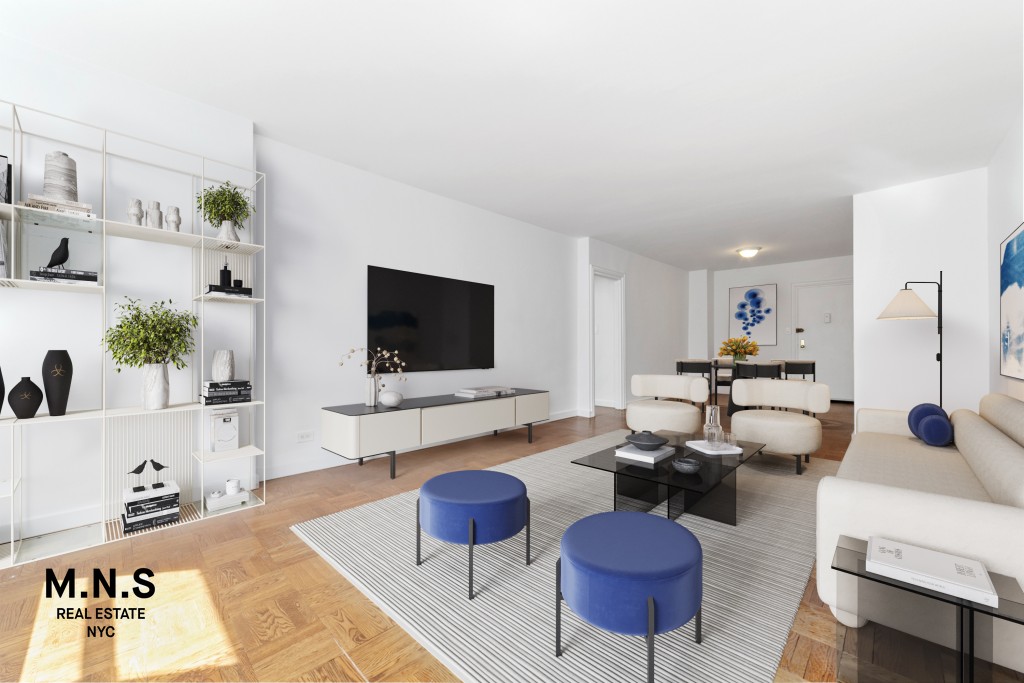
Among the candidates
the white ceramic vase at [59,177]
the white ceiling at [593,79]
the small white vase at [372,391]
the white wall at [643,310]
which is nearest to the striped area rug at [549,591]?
the small white vase at [372,391]

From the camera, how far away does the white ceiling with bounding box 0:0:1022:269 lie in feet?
6.86

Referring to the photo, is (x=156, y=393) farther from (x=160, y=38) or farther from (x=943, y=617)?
(x=943, y=617)

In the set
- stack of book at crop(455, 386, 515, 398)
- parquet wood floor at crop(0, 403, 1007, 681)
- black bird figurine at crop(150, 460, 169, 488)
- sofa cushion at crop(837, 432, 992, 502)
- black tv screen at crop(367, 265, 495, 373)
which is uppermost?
black tv screen at crop(367, 265, 495, 373)

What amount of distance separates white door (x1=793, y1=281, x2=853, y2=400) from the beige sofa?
251 inches

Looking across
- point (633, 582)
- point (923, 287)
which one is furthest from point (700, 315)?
point (633, 582)

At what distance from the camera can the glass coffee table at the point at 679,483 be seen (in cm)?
240

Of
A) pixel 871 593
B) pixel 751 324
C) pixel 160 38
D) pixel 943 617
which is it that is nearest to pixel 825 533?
A: pixel 871 593

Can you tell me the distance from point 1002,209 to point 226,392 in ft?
18.2

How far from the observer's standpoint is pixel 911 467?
93.7 inches

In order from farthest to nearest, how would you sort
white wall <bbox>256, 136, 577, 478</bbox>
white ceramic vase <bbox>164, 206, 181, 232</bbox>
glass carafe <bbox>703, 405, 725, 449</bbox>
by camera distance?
1. white wall <bbox>256, 136, 577, 478</bbox>
2. glass carafe <bbox>703, 405, 725, 449</bbox>
3. white ceramic vase <bbox>164, 206, 181, 232</bbox>

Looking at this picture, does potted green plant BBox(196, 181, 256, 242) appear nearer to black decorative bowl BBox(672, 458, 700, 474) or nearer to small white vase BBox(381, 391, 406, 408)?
small white vase BBox(381, 391, 406, 408)

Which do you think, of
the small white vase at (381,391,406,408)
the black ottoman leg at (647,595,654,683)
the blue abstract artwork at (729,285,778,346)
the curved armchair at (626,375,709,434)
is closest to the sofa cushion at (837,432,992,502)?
the curved armchair at (626,375,709,434)

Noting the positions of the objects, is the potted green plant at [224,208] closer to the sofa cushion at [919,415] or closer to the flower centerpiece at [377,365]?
the flower centerpiece at [377,365]

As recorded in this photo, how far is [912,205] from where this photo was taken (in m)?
4.20
